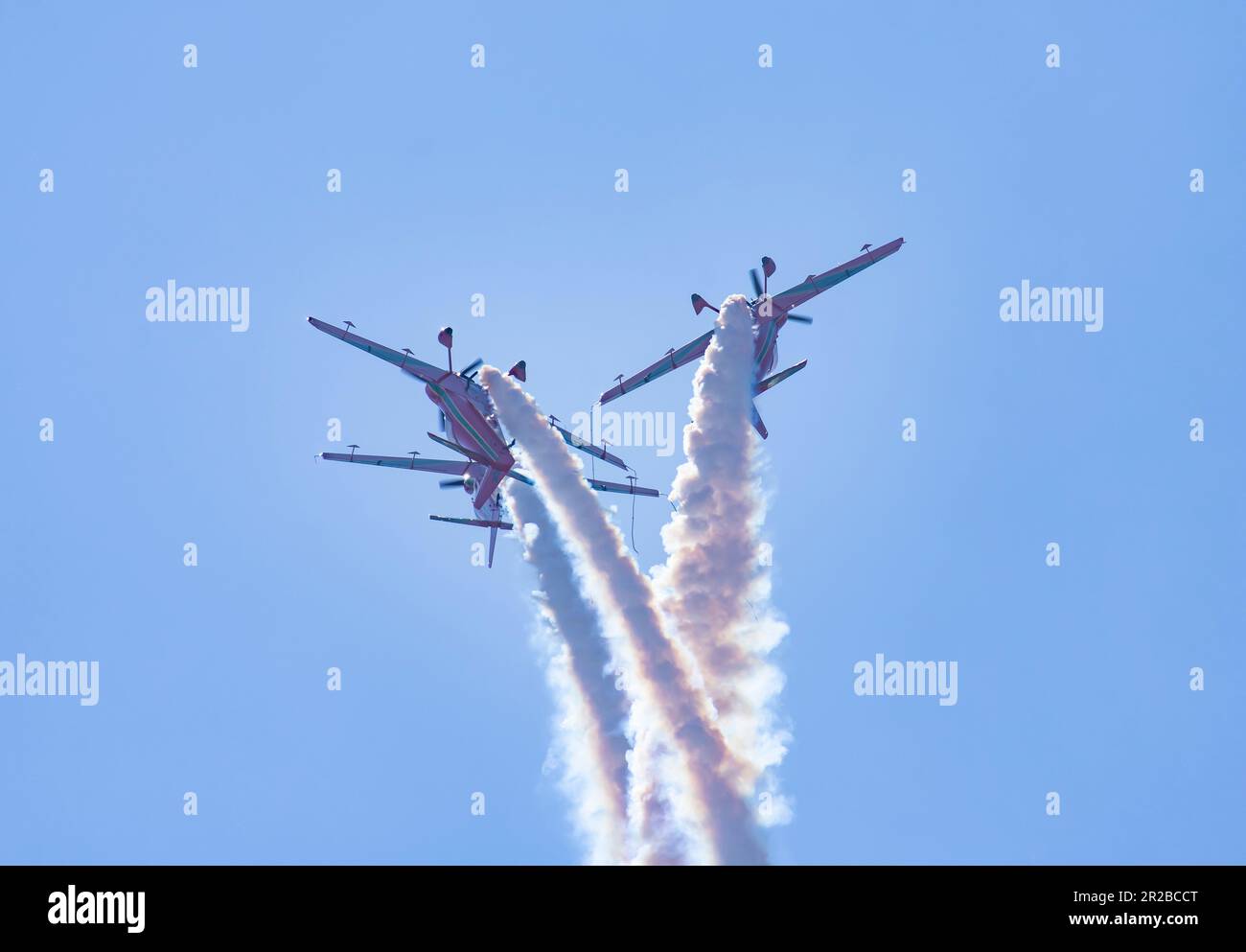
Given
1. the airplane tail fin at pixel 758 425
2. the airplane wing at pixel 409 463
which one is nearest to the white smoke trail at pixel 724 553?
the airplane tail fin at pixel 758 425

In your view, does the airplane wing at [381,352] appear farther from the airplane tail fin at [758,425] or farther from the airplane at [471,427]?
the airplane tail fin at [758,425]

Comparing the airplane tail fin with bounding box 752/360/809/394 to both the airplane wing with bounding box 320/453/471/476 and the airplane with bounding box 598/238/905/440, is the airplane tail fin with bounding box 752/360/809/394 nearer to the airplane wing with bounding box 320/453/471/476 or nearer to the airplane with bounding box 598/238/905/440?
the airplane with bounding box 598/238/905/440

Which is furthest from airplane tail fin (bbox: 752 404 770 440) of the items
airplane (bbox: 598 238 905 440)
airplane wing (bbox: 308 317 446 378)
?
airplane wing (bbox: 308 317 446 378)

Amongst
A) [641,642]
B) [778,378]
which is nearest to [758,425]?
[778,378]
